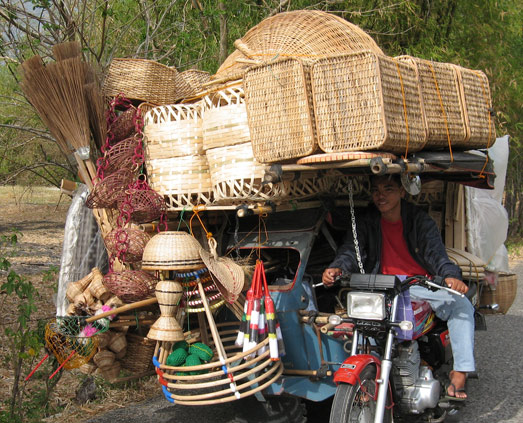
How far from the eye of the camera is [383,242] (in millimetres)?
4680

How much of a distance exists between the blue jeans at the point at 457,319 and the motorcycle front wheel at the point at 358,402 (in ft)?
2.34

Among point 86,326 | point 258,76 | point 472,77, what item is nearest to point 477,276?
point 472,77

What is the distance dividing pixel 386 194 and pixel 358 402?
1.56 metres

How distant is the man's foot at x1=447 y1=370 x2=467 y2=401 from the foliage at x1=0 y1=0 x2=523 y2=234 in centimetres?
418

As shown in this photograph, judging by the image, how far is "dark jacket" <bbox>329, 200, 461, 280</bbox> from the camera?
14.5 ft

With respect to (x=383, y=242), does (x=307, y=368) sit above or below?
below

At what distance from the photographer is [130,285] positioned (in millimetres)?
4223

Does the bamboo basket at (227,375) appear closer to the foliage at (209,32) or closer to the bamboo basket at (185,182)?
the bamboo basket at (185,182)

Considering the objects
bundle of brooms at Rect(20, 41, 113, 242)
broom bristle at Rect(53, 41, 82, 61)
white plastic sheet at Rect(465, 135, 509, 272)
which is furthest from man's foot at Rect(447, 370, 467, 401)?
broom bristle at Rect(53, 41, 82, 61)

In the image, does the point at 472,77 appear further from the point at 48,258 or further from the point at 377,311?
the point at 48,258

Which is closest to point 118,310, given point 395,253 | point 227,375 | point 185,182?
point 227,375

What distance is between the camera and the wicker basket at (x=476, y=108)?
4.36 m

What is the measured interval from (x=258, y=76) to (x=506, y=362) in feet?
13.8

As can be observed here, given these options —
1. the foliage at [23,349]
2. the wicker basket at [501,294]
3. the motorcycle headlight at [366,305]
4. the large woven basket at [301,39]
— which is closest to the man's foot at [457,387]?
the motorcycle headlight at [366,305]
